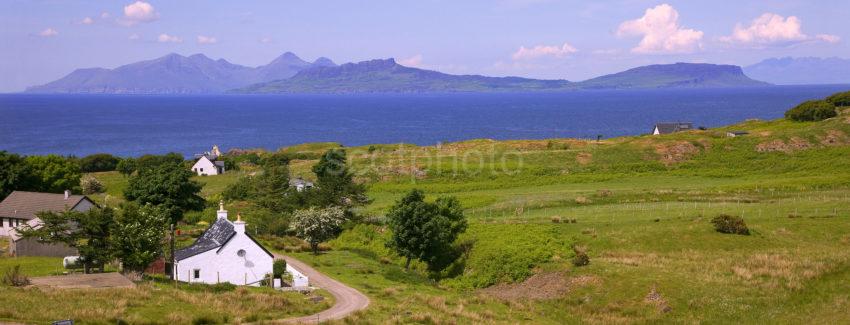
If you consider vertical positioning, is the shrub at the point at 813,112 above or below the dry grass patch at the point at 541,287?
above

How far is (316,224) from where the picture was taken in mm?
55562

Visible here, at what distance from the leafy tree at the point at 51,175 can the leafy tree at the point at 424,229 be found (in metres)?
40.6

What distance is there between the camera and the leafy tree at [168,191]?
61.5 meters

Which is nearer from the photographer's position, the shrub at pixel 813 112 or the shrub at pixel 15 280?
the shrub at pixel 15 280

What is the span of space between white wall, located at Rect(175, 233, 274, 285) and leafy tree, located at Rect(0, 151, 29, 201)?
119ft

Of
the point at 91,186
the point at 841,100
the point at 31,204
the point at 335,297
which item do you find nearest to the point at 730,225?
the point at 335,297

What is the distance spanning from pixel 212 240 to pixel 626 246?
27.1m

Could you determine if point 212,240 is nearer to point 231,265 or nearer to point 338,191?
point 231,265

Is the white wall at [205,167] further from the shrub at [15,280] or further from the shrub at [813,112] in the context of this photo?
the shrub at [813,112]

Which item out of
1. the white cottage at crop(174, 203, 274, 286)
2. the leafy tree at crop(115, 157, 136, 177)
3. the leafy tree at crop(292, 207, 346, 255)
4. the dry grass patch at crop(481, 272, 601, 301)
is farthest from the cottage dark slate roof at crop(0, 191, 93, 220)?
the leafy tree at crop(115, 157, 136, 177)

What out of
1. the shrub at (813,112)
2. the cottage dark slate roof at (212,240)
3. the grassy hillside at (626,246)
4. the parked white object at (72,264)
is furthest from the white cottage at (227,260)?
the shrub at (813,112)

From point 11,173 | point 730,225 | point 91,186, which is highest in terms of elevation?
point 11,173

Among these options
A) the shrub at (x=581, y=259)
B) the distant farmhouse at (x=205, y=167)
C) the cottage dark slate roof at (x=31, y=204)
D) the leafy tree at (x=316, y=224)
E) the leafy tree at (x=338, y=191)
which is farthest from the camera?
the distant farmhouse at (x=205, y=167)

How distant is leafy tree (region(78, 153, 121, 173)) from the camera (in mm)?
123250
